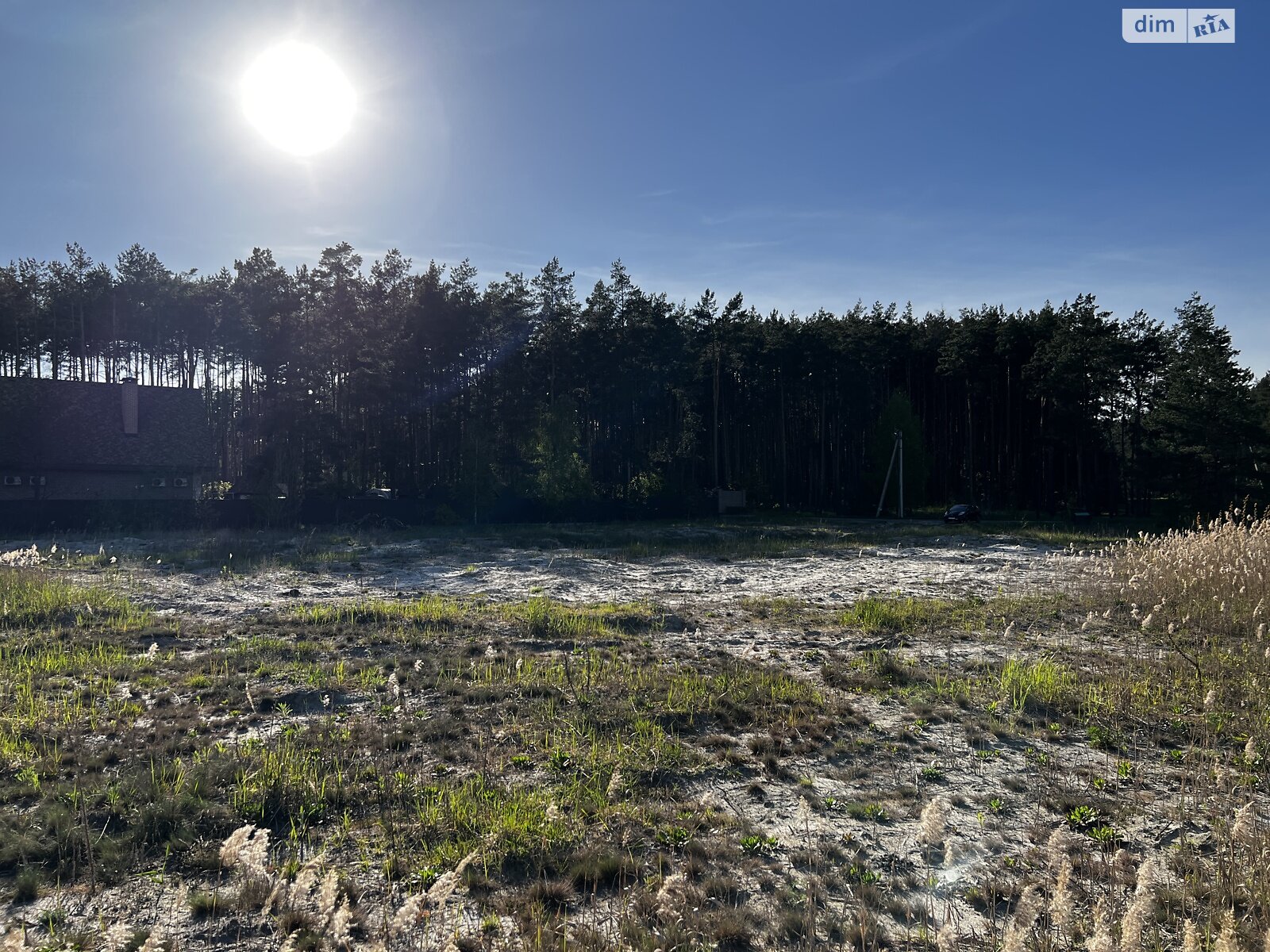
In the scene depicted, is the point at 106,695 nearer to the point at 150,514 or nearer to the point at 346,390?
the point at 150,514

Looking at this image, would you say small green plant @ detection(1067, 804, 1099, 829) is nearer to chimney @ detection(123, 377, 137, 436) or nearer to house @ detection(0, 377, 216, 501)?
house @ detection(0, 377, 216, 501)

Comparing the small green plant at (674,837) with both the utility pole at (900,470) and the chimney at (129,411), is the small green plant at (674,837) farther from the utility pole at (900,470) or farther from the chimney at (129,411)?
the utility pole at (900,470)

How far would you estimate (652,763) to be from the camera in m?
6.43

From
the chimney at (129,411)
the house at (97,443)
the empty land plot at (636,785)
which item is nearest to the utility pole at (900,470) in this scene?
the house at (97,443)

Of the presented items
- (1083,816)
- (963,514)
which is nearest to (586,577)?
(1083,816)

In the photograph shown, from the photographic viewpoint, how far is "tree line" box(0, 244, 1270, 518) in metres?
41.8

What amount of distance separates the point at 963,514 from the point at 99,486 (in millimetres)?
44379

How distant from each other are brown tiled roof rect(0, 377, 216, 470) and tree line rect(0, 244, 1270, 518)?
3386mm

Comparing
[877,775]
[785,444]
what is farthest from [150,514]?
[785,444]

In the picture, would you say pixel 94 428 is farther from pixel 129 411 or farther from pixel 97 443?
pixel 129 411

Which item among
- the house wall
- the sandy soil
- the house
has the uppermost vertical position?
the house

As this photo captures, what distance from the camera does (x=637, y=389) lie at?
2085 inches

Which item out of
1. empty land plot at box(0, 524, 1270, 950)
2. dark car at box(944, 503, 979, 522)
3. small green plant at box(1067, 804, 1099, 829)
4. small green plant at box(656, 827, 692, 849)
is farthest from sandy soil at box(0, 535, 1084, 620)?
dark car at box(944, 503, 979, 522)

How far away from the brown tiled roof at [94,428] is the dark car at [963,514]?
131ft
